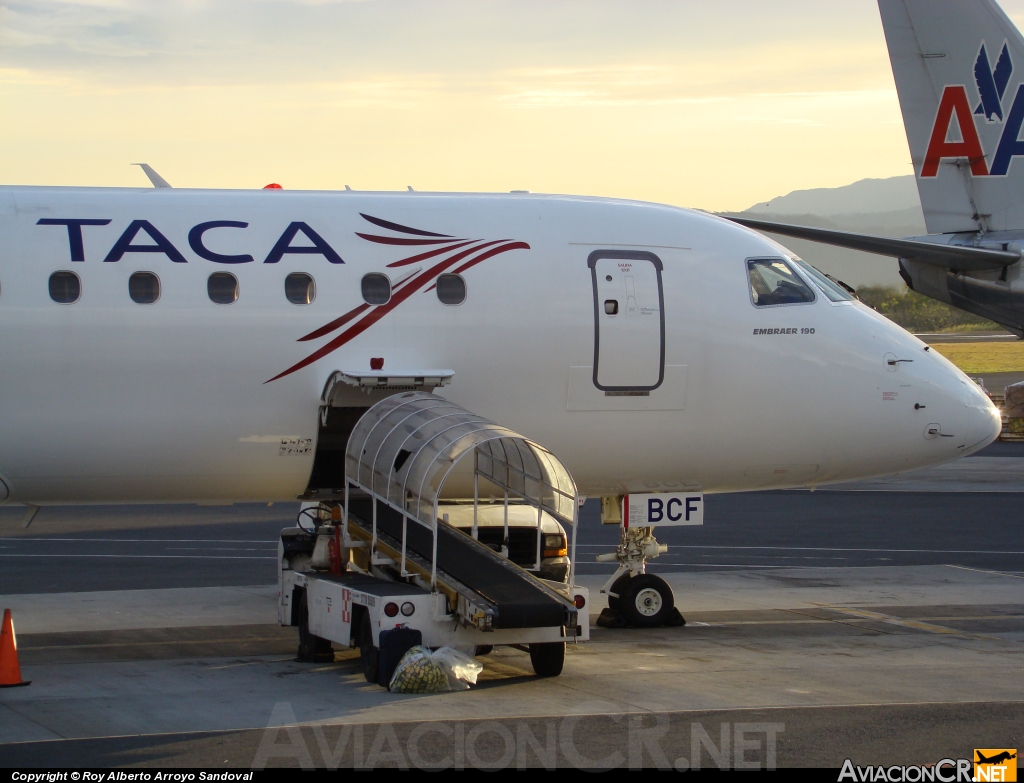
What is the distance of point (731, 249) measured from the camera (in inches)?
647

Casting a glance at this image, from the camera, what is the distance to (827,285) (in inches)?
658

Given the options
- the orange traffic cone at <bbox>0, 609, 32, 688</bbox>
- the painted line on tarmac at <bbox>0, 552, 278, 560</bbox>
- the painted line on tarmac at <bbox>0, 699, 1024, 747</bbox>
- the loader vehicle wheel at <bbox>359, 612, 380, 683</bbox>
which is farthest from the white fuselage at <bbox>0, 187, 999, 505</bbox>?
the painted line on tarmac at <bbox>0, 552, 278, 560</bbox>

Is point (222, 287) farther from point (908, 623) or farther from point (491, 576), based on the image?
point (908, 623)

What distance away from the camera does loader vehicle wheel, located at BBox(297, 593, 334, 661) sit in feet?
47.3

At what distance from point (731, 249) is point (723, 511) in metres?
17.2

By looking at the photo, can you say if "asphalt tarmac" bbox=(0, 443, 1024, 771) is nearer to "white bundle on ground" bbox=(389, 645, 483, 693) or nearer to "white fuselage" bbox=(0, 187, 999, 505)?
"white bundle on ground" bbox=(389, 645, 483, 693)

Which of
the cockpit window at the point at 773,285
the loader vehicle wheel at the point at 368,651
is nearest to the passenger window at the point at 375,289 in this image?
the loader vehicle wheel at the point at 368,651

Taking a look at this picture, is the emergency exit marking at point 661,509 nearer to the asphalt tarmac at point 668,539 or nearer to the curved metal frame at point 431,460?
the curved metal frame at point 431,460

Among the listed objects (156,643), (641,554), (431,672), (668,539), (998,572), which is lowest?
(668,539)

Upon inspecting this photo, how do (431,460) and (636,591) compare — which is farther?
(636,591)

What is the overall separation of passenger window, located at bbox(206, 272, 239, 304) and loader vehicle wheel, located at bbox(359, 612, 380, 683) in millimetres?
4095

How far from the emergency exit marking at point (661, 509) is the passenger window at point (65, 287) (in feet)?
24.0

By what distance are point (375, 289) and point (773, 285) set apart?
5177 millimetres

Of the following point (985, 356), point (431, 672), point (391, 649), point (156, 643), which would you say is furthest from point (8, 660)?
point (985, 356)
